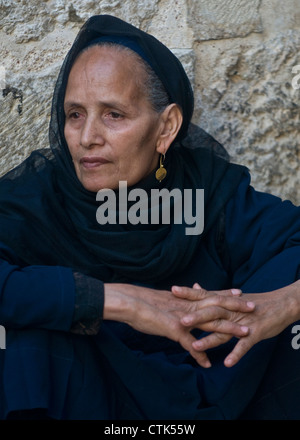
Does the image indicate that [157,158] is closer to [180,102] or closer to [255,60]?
[180,102]

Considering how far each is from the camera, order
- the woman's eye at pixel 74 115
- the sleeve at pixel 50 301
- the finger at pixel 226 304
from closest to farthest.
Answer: the sleeve at pixel 50 301 → the finger at pixel 226 304 → the woman's eye at pixel 74 115

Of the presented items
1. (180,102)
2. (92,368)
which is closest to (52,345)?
(92,368)

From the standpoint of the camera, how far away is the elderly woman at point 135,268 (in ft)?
6.59

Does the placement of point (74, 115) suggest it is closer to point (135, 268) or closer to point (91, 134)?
point (91, 134)

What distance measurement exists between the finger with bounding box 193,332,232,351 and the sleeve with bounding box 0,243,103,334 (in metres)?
0.28

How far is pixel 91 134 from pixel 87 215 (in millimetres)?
254

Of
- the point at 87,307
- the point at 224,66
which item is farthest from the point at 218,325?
the point at 224,66

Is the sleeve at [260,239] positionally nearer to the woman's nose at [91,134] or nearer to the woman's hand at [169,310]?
the woman's hand at [169,310]

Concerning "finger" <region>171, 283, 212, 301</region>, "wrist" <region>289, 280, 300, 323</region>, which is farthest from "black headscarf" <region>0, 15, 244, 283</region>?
"wrist" <region>289, 280, 300, 323</region>

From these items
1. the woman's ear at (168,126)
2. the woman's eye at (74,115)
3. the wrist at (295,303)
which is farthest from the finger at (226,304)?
the woman's eye at (74,115)

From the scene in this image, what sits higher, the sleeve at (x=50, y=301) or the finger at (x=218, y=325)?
the sleeve at (x=50, y=301)

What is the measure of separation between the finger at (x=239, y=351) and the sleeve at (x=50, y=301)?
361 mm

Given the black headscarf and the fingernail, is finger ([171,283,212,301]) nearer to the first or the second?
the fingernail

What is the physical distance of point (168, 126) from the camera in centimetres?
252
